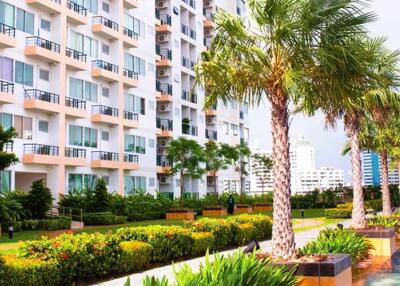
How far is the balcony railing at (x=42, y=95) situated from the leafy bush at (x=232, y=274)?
28733 millimetres

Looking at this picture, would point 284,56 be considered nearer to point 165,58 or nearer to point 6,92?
point 6,92

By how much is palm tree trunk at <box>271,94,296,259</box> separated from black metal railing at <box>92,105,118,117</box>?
29997mm

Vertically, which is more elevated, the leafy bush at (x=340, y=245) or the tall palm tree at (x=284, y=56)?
the tall palm tree at (x=284, y=56)

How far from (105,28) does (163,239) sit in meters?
27.6

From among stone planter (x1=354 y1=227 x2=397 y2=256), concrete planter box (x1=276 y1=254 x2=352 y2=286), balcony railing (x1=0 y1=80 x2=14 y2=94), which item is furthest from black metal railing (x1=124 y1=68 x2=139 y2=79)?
concrete planter box (x1=276 y1=254 x2=352 y2=286)

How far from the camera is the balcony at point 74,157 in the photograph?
36.2 m

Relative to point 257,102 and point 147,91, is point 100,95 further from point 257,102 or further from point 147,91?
point 257,102

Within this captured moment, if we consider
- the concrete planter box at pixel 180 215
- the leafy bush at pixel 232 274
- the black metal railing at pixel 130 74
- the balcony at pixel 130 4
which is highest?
the balcony at pixel 130 4

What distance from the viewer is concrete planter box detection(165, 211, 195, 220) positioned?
39.3 metres

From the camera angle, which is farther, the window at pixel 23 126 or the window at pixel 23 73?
the window at pixel 23 73

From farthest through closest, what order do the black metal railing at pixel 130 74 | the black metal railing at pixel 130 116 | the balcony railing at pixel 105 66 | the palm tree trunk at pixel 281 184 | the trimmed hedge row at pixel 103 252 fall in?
1. the black metal railing at pixel 130 74
2. the black metal railing at pixel 130 116
3. the balcony railing at pixel 105 66
4. the trimmed hedge row at pixel 103 252
5. the palm tree trunk at pixel 281 184

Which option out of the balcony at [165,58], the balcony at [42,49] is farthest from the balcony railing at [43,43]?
the balcony at [165,58]

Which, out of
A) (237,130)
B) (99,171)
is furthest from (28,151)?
(237,130)

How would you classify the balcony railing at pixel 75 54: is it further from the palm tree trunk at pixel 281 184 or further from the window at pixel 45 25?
the palm tree trunk at pixel 281 184
